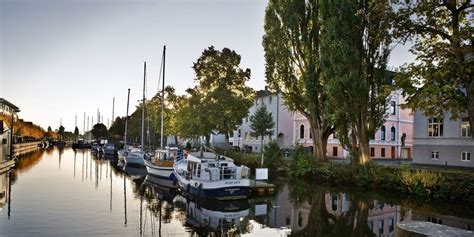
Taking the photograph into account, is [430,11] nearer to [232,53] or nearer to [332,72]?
[332,72]

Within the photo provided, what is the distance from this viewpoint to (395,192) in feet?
87.0

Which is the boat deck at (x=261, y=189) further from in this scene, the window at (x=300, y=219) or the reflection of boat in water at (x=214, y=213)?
the window at (x=300, y=219)

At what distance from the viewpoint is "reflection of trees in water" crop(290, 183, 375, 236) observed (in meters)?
16.4

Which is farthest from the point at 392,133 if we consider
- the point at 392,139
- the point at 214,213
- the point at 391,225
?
the point at 214,213

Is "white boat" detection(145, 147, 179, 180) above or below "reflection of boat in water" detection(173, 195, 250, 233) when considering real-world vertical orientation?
above

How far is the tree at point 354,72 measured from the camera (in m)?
29.9

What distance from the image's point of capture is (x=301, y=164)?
116ft

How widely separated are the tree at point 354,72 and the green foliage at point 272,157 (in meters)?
9.90

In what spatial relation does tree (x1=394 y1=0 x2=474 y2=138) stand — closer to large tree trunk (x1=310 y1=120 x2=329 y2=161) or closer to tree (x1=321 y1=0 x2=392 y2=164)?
tree (x1=321 y1=0 x2=392 y2=164)

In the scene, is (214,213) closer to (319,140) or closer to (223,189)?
(223,189)

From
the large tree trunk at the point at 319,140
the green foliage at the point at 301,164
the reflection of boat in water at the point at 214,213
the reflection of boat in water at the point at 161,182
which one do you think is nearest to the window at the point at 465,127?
the large tree trunk at the point at 319,140

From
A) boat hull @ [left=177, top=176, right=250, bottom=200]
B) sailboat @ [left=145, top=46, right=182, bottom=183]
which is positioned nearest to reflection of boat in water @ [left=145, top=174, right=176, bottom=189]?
sailboat @ [left=145, top=46, right=182, bottom=183]

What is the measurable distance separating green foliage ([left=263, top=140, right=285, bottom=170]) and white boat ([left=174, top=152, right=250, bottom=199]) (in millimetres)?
12757

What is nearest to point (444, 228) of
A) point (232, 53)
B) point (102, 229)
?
point (102, 229)
